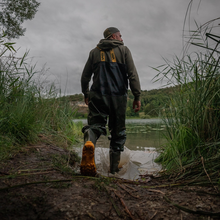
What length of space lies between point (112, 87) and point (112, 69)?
27 centimetres

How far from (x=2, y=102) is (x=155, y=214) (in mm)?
2240

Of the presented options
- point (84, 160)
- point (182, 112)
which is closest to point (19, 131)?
point (84, 160)

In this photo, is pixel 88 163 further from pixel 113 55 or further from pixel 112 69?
pixel 113 55

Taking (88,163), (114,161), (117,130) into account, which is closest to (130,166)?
(114,161)

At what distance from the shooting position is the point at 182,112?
2.76 m

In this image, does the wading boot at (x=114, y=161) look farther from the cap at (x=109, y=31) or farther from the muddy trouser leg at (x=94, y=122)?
the cap at (x=109, y=31)

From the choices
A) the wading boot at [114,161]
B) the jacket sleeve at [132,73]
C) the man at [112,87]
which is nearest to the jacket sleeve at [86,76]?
the man at [112,87]

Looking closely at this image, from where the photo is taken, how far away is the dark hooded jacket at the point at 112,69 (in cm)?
282

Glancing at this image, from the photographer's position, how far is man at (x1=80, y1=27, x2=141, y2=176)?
2.81 metres

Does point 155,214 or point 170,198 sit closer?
point 155,214

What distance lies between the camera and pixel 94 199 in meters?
1.40

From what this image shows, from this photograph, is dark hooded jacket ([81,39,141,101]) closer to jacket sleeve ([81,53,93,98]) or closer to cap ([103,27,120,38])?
jacket sleeve ([81,53,93,98])

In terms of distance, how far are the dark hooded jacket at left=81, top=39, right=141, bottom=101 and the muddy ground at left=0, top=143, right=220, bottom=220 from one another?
1.41m

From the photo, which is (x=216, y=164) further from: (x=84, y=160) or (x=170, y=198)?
(x=84, y=160)
